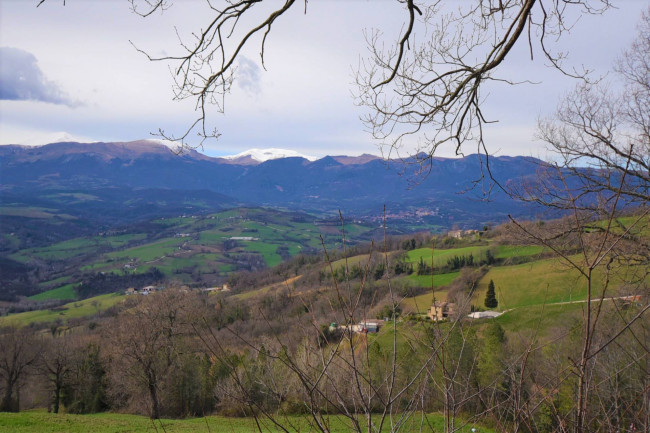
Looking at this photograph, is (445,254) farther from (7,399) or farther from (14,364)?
(7,399)

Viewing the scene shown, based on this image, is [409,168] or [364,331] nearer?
[364,331]

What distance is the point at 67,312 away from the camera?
59938mm

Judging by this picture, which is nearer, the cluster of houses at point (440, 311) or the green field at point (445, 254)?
the cluster of houses at point (440, 311)

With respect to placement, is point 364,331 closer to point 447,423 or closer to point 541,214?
point 447,423

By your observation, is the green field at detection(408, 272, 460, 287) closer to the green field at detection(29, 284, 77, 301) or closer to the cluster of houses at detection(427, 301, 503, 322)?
the cluster of houses at detection(427, 301, 503, 322)

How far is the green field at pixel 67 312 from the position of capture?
2191 inches

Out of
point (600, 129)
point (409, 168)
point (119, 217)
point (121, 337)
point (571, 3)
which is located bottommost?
point (119, 217)

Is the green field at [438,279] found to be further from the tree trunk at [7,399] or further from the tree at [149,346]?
the tree trunk at [7,399]

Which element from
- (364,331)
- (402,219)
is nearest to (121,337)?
(364,331)

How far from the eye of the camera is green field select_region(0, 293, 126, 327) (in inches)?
2191

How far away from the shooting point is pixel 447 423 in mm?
Answer: 1619

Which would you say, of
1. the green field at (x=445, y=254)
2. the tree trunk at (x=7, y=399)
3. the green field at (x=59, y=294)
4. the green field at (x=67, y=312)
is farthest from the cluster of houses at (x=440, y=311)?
the green field at (x=59, y=294)

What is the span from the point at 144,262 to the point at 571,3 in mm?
98958

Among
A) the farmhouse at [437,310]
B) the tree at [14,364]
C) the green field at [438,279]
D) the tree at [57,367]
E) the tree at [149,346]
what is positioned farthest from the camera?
the green field at [438,279]
